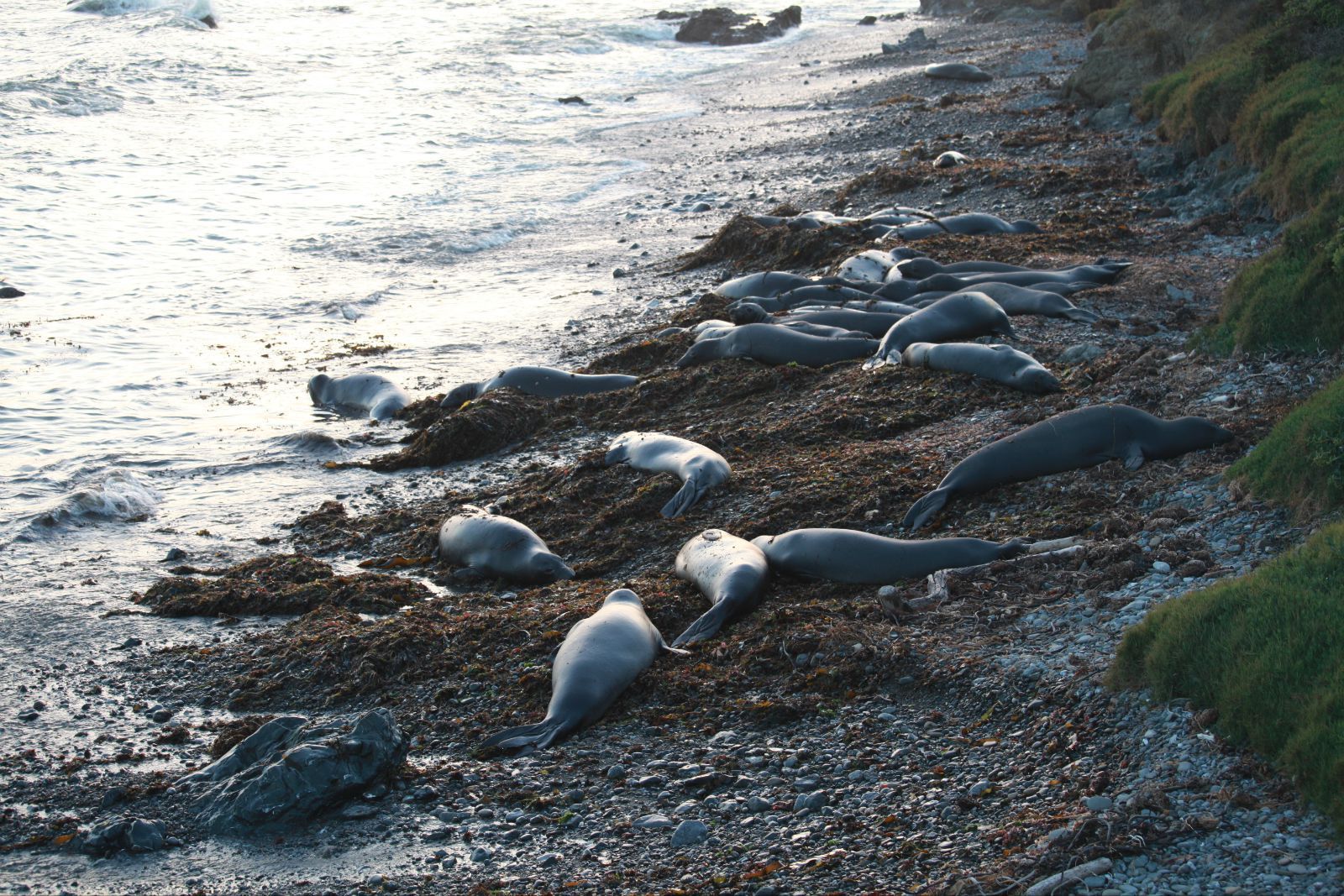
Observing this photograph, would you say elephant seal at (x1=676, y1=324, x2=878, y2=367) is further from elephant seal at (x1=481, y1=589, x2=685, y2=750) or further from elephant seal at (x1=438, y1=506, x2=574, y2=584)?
elephant seal at (x1=481, y1=589, x2=685, y2=750)

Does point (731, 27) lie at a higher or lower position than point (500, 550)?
higher

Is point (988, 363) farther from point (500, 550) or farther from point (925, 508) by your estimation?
point (500, 550)

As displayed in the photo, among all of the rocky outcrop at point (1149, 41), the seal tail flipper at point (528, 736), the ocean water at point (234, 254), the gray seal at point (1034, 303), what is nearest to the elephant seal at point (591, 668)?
the seal tail flipper at point (528, 736)

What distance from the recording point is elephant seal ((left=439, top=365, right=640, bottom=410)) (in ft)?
27.9

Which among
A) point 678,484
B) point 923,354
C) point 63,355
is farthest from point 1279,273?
point 63,355

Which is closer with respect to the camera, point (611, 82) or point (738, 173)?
point (738, 173)

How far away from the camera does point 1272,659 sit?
322cm

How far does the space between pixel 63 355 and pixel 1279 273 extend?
9.31 meters

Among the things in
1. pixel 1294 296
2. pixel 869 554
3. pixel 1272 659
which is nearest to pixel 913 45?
pixel 1294 296

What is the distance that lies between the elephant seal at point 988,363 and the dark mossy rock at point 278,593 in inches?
142

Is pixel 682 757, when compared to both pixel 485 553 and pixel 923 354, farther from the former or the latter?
pixel 923 354

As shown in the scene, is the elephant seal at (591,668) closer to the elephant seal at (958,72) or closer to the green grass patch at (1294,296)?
the green grass patch at (1294,296)

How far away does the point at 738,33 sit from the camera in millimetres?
35250

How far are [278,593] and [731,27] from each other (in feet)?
108
